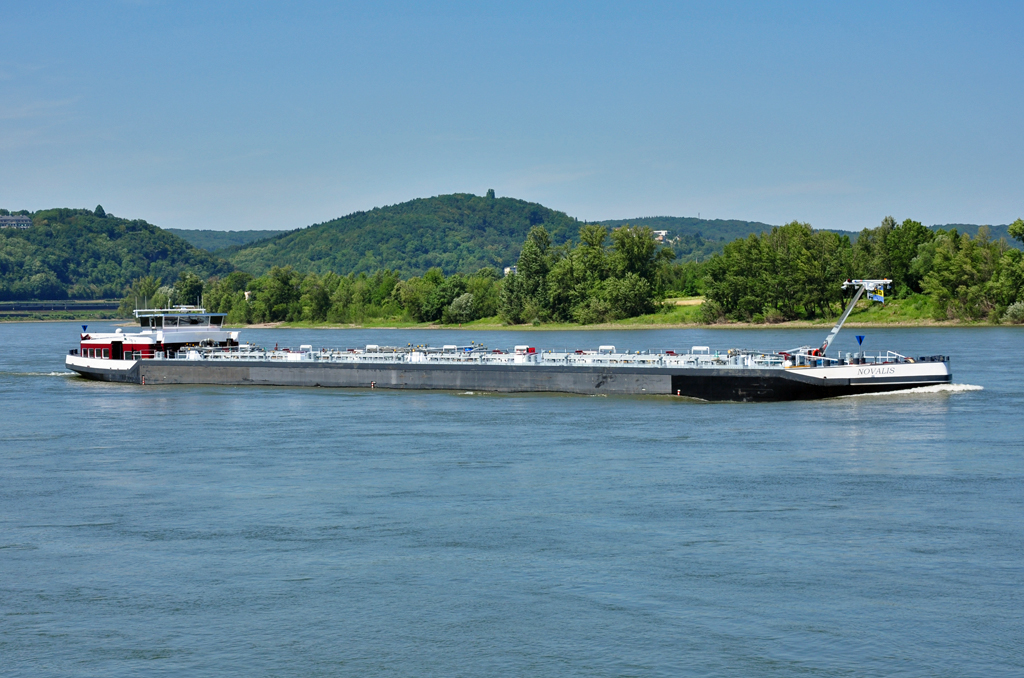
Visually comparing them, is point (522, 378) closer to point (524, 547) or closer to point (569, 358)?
point (569, 358)

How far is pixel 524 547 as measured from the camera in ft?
88.7

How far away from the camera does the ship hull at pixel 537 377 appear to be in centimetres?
5600

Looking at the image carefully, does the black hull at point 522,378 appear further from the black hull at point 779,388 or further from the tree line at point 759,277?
the tree line at point 759,277

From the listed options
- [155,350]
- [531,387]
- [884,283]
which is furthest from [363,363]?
[884,283]

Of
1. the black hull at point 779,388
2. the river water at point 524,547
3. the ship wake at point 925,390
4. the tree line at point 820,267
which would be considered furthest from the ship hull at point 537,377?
the tree line at point 820,267

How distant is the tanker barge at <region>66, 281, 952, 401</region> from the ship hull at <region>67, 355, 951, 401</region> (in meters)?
0.06

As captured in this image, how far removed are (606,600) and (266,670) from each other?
720 cm

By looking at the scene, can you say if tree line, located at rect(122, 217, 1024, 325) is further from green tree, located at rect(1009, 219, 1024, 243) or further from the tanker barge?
the tanker barge

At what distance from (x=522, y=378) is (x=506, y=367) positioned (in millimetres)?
1320

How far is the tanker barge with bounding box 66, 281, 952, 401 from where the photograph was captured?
56.3 m

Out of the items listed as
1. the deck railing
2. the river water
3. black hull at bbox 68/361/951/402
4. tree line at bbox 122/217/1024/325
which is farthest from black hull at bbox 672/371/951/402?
tree line at bbox 122/217/1024/325

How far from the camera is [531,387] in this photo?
213 feet

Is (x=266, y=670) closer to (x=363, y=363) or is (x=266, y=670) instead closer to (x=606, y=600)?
(x=606, y=600)

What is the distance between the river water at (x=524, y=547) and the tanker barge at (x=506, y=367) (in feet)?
16.2
